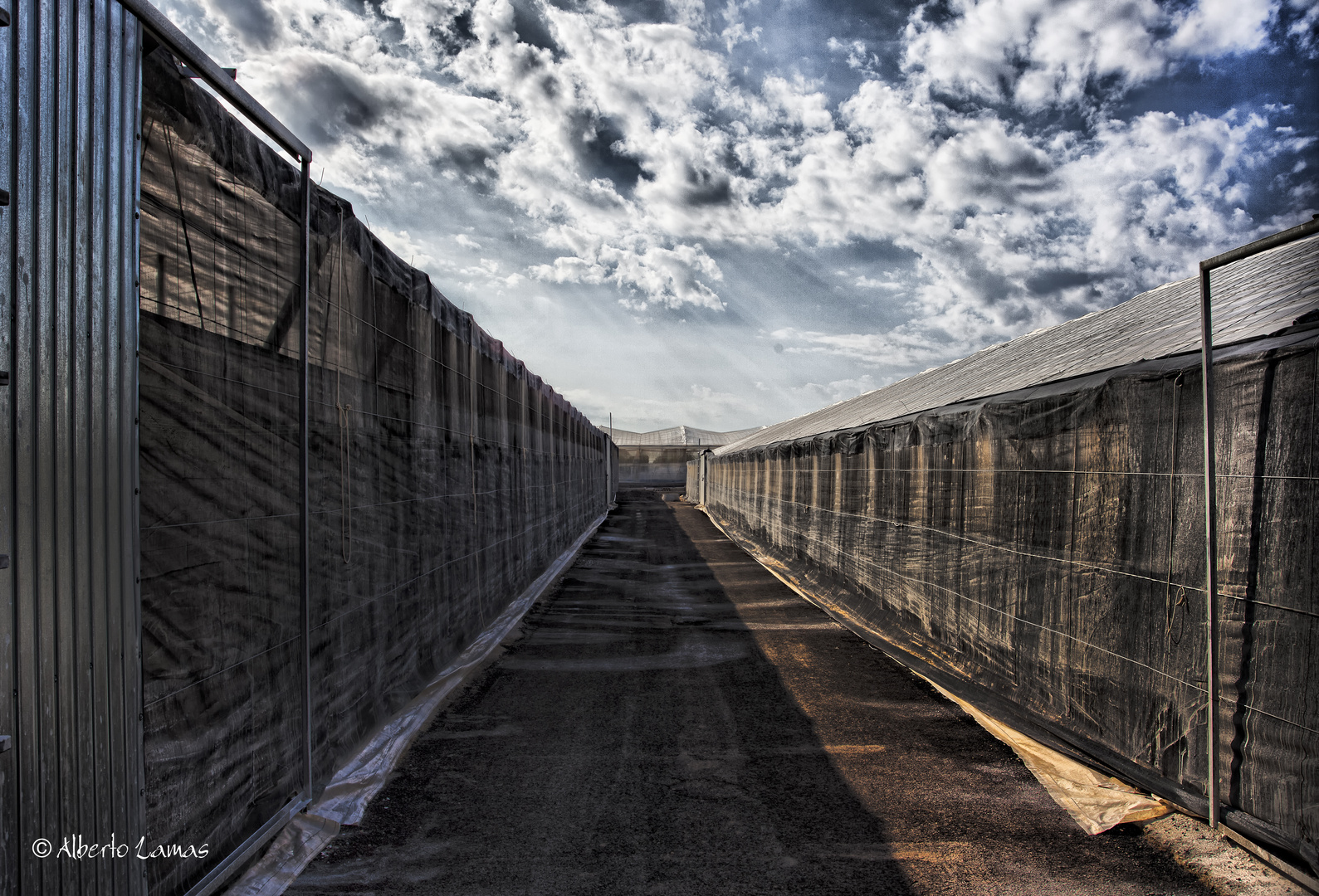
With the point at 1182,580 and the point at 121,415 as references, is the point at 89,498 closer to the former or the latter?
the point at 121,415

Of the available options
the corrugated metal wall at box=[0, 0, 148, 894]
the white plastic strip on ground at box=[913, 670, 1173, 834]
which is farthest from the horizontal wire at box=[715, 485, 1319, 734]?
the corrugated metal wall at box=[0, 0, 148, 894]

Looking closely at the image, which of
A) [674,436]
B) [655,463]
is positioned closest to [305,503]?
[655,463]

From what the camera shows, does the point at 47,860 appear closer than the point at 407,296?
Yes

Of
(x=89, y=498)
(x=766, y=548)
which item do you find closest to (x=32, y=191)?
(x=89, y=498)

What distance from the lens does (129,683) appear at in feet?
8.14

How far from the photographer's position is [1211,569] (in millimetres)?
3439

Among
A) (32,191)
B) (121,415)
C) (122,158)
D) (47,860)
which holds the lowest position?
(47,860)

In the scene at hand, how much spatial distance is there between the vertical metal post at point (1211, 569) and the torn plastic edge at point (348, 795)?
427 centimetres

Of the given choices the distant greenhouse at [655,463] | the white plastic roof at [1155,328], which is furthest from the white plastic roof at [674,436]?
the white plastic roof at [1155,328]

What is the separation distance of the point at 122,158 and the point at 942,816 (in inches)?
181

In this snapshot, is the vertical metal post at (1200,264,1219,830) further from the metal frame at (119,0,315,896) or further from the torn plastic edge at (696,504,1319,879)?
the metal frame at (119,0,315,896)

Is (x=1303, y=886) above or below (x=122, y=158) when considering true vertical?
below

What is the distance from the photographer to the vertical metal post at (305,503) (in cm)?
365

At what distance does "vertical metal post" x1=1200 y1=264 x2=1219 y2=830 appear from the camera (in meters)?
3.47
